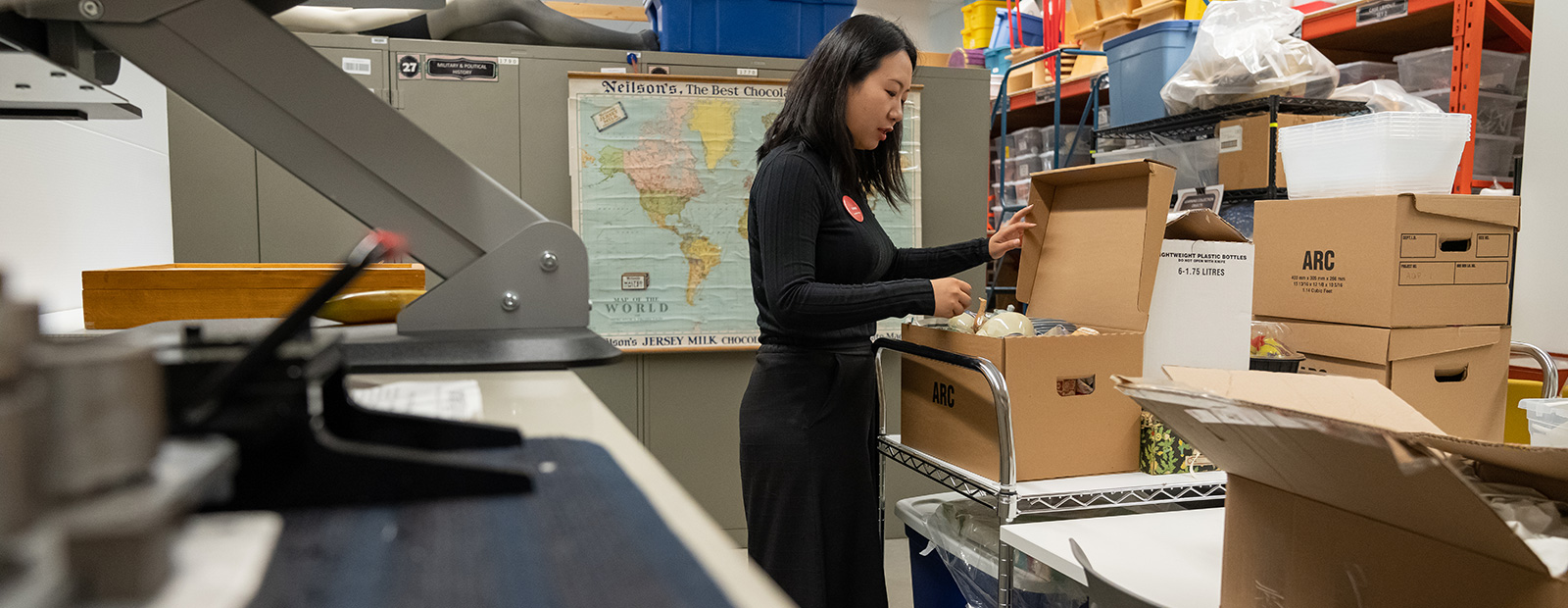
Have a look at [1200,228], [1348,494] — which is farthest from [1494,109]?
[1348,494]

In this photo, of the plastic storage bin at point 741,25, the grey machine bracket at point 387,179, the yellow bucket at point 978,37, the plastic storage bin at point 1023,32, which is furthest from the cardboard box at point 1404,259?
the yellow bucket at point 978,37

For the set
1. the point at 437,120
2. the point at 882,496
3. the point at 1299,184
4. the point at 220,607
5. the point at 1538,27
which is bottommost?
the point at 882,496

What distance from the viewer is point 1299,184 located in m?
1.83

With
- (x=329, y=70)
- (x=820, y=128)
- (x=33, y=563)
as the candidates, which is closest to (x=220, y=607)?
(x=33, y=563)

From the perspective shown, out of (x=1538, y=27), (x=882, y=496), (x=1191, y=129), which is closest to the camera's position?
(x=882, y=496)

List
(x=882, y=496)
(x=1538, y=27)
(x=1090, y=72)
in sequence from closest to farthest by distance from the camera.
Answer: (x=882, y=496), (x=1538, y=27), (x=1090, y=72)

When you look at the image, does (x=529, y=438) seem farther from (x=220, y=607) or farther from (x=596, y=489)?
(x=220, y=607)

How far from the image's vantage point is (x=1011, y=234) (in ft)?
5.76

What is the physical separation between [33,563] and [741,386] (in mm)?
2607

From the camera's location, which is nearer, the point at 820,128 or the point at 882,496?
the point at 820,128

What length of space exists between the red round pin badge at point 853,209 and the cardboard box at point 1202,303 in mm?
531

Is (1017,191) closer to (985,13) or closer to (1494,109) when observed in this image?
(985,13)

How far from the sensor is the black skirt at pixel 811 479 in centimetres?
159

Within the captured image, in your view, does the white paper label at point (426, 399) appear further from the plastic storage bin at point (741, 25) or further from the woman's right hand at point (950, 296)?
the plastic storage bin at point (741, 25)
